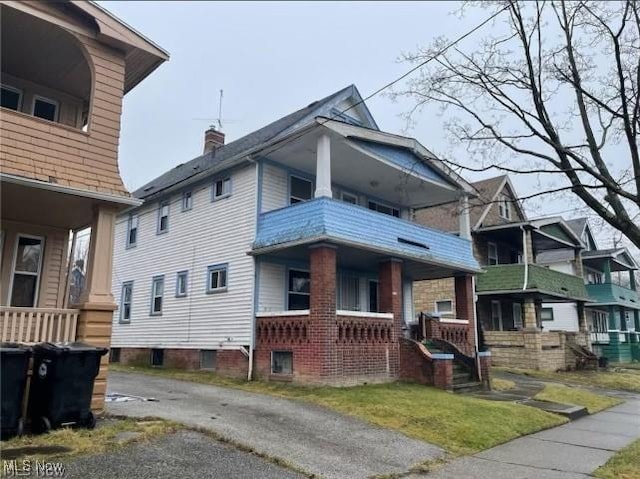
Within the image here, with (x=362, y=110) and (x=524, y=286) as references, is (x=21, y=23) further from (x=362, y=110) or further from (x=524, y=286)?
(x=524, y=286)

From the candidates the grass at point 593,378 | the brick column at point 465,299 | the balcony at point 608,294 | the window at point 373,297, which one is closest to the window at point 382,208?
the window at point 373,297

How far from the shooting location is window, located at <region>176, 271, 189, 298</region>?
17.0 meters

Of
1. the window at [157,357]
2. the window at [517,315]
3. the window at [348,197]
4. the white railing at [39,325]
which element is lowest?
the window at [157,357]

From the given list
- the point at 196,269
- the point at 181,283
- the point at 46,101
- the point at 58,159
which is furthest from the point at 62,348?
the point at 181,283

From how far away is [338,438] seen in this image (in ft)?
25.2

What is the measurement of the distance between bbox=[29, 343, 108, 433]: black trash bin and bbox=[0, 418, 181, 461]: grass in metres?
0.18

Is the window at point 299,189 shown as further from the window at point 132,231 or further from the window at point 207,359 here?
the window at point 132,231

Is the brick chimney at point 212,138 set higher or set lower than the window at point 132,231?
higher

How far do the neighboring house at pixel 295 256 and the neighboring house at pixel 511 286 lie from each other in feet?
19.1

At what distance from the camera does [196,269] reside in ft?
54.3

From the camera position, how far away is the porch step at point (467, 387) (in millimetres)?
13512

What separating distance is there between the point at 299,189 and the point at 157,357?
7951mm

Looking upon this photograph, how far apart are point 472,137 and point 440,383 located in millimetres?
6945

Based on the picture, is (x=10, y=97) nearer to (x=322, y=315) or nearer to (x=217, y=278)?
(x=217, y=278)
